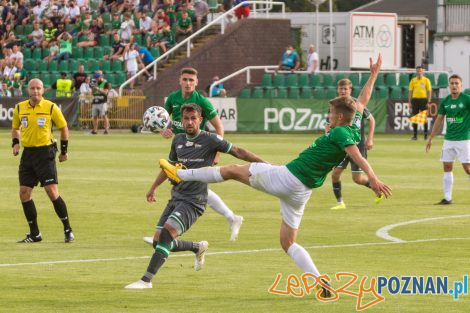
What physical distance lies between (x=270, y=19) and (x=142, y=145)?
50.3 feet

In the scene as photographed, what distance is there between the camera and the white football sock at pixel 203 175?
11.2 m

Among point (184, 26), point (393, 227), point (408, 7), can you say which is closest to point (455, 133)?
point (393, 227)

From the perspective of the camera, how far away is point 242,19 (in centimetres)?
5075

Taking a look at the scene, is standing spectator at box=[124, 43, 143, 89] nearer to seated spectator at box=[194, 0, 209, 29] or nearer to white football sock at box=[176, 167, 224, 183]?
seated spectator at box=[194, 0, 209, 29]

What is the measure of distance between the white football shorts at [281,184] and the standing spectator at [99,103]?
33.3 metres

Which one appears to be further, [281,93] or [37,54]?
[37,54]

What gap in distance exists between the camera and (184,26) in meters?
50.4

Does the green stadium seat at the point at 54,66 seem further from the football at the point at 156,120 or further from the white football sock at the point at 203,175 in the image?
the white football sock at the point at 203,175

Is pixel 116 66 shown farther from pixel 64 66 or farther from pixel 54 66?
pixel 54 66

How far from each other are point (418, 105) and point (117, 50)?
1459 cm

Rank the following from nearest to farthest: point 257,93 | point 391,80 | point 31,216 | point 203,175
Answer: point 203,175 < point 31,216 < point 257,93 < point 391,80

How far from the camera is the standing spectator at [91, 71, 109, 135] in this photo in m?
44.5

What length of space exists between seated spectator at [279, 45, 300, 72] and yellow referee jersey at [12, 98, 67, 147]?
32606 millimetres

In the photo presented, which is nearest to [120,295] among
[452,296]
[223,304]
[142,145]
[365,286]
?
[223,304]
